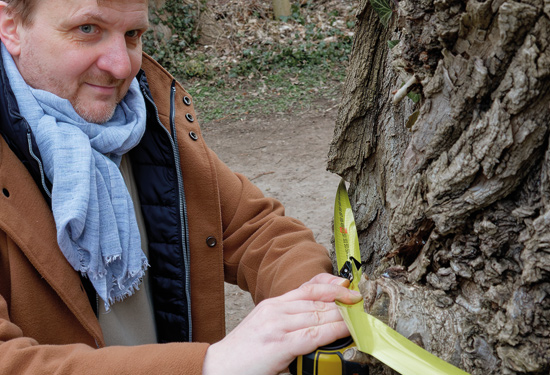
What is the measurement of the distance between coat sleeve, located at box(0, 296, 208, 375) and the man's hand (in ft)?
0.19

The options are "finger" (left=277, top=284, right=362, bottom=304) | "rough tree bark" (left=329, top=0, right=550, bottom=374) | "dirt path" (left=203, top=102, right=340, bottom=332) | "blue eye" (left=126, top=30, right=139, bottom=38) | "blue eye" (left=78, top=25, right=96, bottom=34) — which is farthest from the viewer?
"dirt path" (left=203, top=102, right=340, bottom=332)

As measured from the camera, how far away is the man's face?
181 cm

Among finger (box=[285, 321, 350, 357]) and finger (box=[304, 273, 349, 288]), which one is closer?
finger (box=[285, 321, 350, 357])

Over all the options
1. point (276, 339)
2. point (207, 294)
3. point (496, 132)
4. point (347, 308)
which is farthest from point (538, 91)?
point (207, 294)

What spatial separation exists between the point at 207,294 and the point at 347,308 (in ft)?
3.33

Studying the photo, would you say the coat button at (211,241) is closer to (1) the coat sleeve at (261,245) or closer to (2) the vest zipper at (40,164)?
(1) the coat sleeve at (261,245)

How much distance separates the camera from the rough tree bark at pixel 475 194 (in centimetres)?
108

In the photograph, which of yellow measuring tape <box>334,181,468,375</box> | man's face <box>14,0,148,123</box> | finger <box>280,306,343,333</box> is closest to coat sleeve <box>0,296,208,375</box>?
finger <box>280,306,343,333</box>

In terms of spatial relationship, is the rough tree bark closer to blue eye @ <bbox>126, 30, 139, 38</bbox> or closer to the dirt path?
blue eye @ <bbox>126, 30, 139, 38</bbox>

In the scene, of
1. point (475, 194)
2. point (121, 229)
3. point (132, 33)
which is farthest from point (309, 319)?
point (132, 33)

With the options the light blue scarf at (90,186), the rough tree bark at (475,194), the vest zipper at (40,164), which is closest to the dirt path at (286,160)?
the light blue scarf at (90,186)

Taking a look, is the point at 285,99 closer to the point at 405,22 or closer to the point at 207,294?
the point at 207,294

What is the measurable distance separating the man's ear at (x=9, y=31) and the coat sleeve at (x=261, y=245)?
0.85m

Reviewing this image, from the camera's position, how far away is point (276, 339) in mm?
1337
